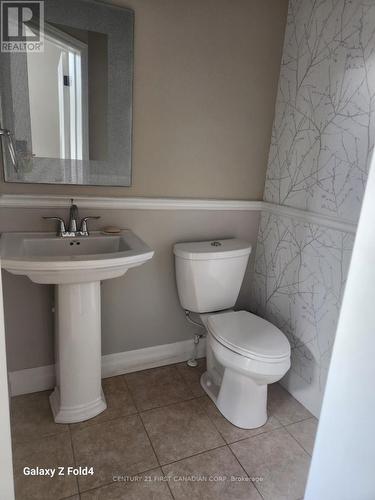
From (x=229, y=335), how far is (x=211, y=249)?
0.46m

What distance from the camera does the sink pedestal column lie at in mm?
1482

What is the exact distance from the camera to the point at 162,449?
1499 millimetres

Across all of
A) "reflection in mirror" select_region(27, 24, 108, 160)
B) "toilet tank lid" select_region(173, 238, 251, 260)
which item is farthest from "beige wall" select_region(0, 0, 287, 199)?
"toilet tank lid" select_region(173, 238, 251, 260)

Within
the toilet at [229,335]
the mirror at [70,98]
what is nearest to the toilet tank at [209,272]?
the toilet at [229,335]

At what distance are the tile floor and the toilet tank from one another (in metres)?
0.52

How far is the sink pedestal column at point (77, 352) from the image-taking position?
1.48 metres

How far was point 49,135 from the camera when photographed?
4.95 feet

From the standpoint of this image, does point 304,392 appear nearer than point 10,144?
No

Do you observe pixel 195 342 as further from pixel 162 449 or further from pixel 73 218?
pixel 73 218

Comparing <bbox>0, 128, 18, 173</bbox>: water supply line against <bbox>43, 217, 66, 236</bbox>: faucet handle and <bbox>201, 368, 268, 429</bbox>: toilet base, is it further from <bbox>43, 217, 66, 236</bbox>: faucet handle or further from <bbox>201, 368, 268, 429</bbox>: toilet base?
<bbox>201, 368, 268, 429</bbox>: toilet base

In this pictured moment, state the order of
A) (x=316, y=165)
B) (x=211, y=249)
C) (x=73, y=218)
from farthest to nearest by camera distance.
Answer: (x=211, y=249) → (x=316, y=165) → (x=73, y=218)

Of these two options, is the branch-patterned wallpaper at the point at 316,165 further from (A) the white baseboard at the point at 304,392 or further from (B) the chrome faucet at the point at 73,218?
(B) the chrome faucet at the point at 73,218

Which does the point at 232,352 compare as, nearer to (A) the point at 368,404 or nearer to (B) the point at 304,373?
(B) the point at 304,373

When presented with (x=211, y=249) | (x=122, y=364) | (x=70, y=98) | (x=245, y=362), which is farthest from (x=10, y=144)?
(x=245, y=362)
